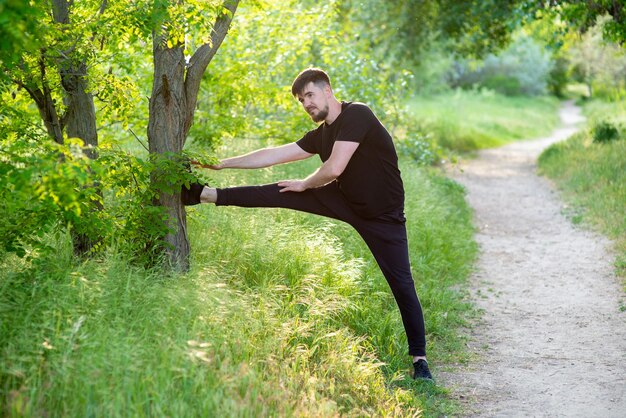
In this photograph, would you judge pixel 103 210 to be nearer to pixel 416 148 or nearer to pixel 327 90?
pixel 327 90

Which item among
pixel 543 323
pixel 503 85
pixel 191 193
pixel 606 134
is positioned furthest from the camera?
pixel 503 85

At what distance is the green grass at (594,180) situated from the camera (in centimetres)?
1043

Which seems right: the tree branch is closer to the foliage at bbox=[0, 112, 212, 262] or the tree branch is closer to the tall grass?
the foliage at bbox=[0, 112, 212, 262]

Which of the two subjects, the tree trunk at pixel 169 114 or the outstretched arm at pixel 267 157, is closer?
the tree trunk at pixel 169 114

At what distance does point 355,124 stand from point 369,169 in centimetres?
33

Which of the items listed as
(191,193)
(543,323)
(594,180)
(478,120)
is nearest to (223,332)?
(191,193)

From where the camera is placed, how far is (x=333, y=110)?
546 centimetres

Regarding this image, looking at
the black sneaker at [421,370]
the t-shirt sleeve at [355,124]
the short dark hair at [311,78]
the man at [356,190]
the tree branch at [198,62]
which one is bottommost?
the black sneaker at [421,370]

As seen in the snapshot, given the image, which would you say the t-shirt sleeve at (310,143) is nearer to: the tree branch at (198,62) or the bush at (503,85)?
the tree branch at (198,62)

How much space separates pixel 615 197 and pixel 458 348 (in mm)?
6270

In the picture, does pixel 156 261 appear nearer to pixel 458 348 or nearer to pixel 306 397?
pixel 306 397

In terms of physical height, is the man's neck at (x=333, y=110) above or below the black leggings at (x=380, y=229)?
above

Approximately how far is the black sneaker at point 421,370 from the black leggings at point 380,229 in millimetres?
63

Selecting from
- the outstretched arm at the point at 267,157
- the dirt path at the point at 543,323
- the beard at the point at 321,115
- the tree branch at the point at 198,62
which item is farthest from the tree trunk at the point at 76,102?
the dirt path at the point at 543,323
